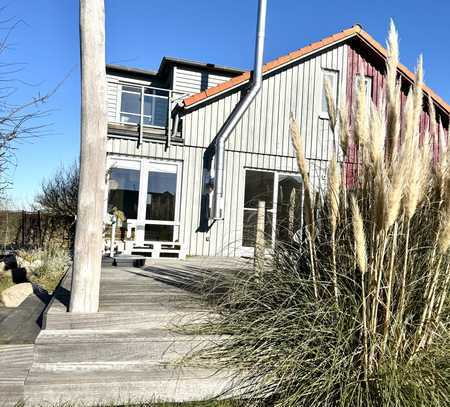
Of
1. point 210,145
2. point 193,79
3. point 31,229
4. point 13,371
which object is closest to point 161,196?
point 210,145

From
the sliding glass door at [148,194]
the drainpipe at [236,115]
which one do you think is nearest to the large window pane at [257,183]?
the drainpipe at [236,115]

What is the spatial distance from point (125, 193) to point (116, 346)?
6097 millimetres

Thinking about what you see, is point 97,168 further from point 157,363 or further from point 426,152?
point 426,152

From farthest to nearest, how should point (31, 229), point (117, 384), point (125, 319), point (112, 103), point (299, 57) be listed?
point (31, 229) → point (112, 103) → point (299, 57) → point (125, 319) → point (117, 384)

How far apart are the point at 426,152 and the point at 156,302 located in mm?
2279

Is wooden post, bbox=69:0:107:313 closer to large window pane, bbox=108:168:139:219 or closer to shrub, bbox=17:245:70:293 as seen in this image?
shrub, bbox=17:245:70:293

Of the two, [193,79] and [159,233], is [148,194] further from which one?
[193,79]

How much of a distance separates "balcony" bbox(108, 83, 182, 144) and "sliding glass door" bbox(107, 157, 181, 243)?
1.94 ft

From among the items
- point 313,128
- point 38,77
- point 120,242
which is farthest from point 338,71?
point 38,77

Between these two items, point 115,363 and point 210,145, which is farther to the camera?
point 210,145

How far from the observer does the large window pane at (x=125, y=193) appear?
812 centimetres

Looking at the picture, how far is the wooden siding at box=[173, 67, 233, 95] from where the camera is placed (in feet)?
36.5

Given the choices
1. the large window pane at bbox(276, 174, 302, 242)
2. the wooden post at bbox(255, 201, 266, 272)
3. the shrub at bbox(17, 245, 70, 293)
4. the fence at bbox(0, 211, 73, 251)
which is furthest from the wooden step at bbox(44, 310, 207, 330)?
the fence at bbox(0, 211, 73, 251)

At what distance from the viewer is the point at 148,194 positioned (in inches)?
322
